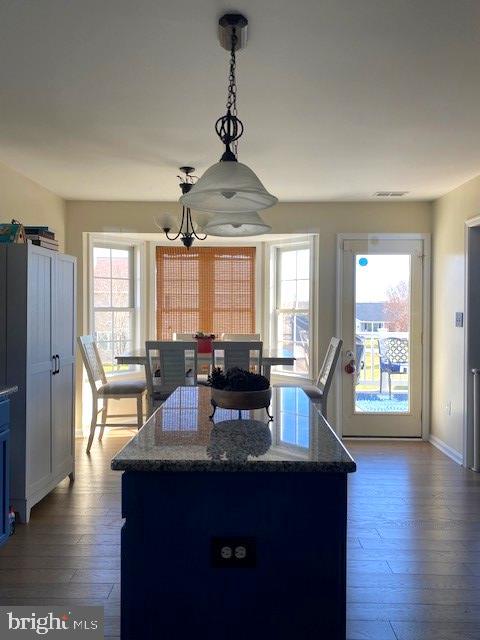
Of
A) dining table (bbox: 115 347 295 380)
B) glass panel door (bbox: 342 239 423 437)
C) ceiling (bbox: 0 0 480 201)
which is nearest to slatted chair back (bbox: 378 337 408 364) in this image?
glass panel door (bbox: 342 239 423 437)

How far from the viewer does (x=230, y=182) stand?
1.82m

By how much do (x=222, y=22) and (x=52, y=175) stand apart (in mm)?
2774

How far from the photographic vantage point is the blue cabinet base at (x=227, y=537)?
1.48 metres

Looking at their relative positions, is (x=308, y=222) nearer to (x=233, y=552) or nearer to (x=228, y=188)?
(x=228, y=188)

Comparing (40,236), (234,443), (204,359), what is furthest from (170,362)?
(234,443)

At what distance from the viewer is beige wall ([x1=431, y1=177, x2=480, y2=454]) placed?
14.6 ft

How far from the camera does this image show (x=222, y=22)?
198 cm

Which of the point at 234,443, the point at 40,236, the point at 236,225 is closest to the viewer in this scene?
the point at 234,443

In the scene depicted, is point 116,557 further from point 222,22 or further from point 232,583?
point 222,22

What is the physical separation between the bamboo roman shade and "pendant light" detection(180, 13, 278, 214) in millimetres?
3852

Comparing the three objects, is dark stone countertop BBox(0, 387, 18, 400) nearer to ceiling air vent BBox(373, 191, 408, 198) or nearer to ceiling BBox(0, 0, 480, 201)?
ceiling BBox(0, 0, 480, 201)

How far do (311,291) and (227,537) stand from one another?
411 cm

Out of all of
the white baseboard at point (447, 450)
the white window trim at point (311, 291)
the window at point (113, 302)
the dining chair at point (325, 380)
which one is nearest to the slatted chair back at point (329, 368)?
the dining chair at point (325, 380)

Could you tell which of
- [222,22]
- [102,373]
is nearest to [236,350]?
[102,373]
